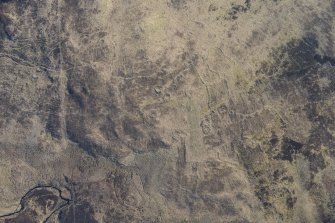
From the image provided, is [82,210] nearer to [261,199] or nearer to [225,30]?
[261,199]

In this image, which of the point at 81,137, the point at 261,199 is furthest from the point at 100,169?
the point at 261,199

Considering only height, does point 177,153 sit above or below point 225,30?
below

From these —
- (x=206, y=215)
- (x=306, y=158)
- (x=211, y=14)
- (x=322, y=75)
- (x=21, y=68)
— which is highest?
(x=211, y=14)

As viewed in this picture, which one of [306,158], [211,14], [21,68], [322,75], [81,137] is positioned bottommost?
[306,158]

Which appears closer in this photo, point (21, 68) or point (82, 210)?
point (82, 210)

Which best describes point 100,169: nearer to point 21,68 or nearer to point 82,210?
point 82,210

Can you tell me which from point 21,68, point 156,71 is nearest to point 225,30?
point 156,71

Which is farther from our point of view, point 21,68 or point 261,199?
point 21,68

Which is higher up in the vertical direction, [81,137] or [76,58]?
[76,58]
